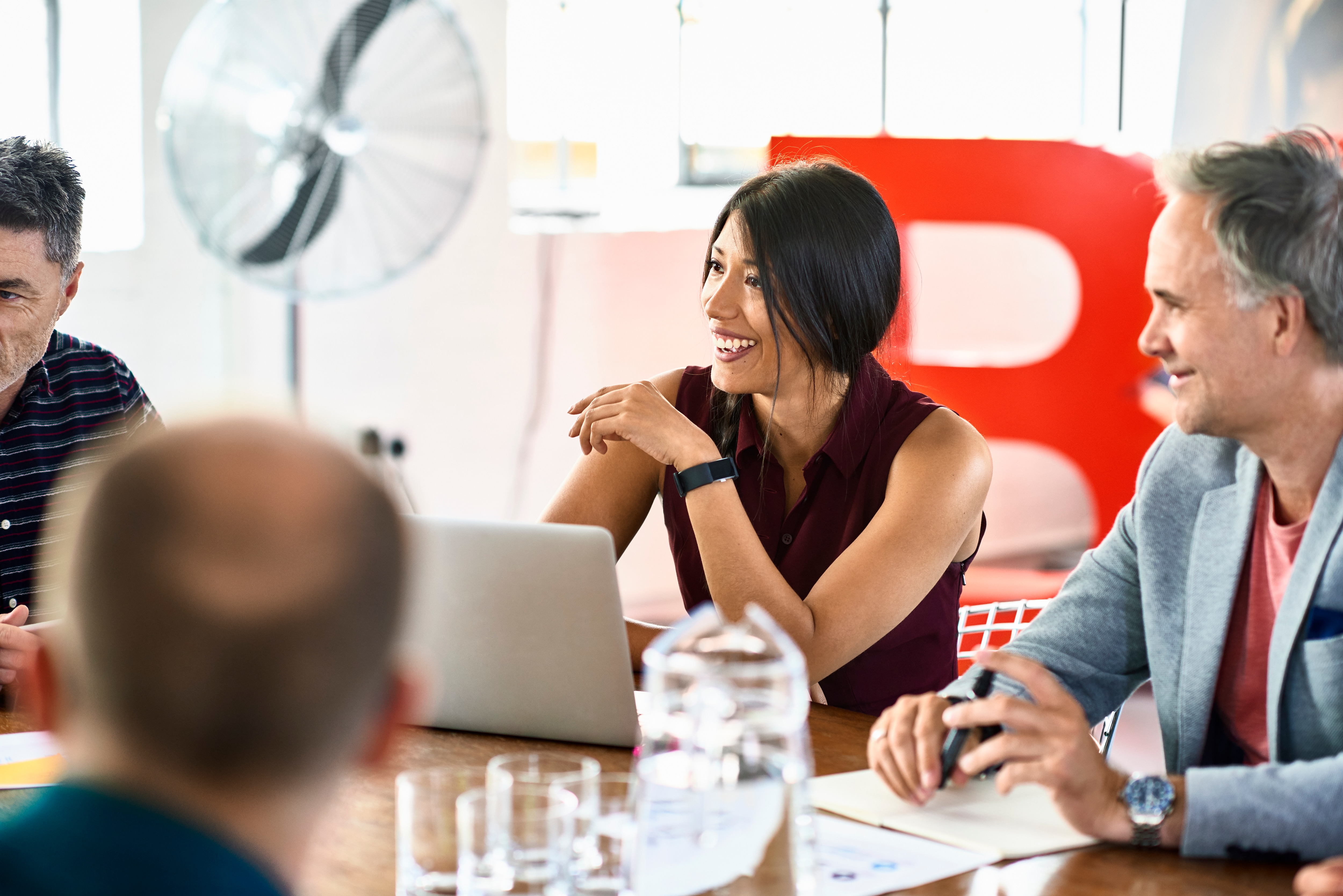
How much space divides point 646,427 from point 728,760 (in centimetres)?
106

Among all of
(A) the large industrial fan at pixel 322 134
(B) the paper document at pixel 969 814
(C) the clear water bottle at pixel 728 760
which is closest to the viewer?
(C) the clear water bottle at pixel 728 760

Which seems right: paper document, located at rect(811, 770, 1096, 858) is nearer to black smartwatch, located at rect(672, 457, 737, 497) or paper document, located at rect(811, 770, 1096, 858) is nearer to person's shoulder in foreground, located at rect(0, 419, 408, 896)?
black smartwatch, located at rect(672, 457, 737, 497)

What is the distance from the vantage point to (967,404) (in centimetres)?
428

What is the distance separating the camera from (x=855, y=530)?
200 cm

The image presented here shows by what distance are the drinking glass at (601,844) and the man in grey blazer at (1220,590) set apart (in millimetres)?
372

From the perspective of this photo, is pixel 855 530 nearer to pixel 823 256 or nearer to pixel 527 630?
pixel 823 256

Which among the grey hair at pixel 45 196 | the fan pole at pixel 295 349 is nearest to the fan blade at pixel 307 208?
the fan pole at pixel 295 349

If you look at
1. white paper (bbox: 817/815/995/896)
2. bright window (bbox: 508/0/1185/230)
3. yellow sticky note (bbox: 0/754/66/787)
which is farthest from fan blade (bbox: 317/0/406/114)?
white paper (bbox: 817/815/995/896)

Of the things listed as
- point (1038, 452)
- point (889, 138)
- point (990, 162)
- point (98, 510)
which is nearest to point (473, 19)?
point (889, 138)

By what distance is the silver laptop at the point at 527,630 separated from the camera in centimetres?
141

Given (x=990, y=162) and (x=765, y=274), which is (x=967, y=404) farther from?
(x=765, y=274)

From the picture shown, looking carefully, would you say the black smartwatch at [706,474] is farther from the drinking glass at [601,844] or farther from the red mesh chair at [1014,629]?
the drinking glass at [601,844]

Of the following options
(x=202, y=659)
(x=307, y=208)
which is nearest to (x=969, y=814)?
(x=202, y=659)

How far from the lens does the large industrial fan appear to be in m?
2.86
